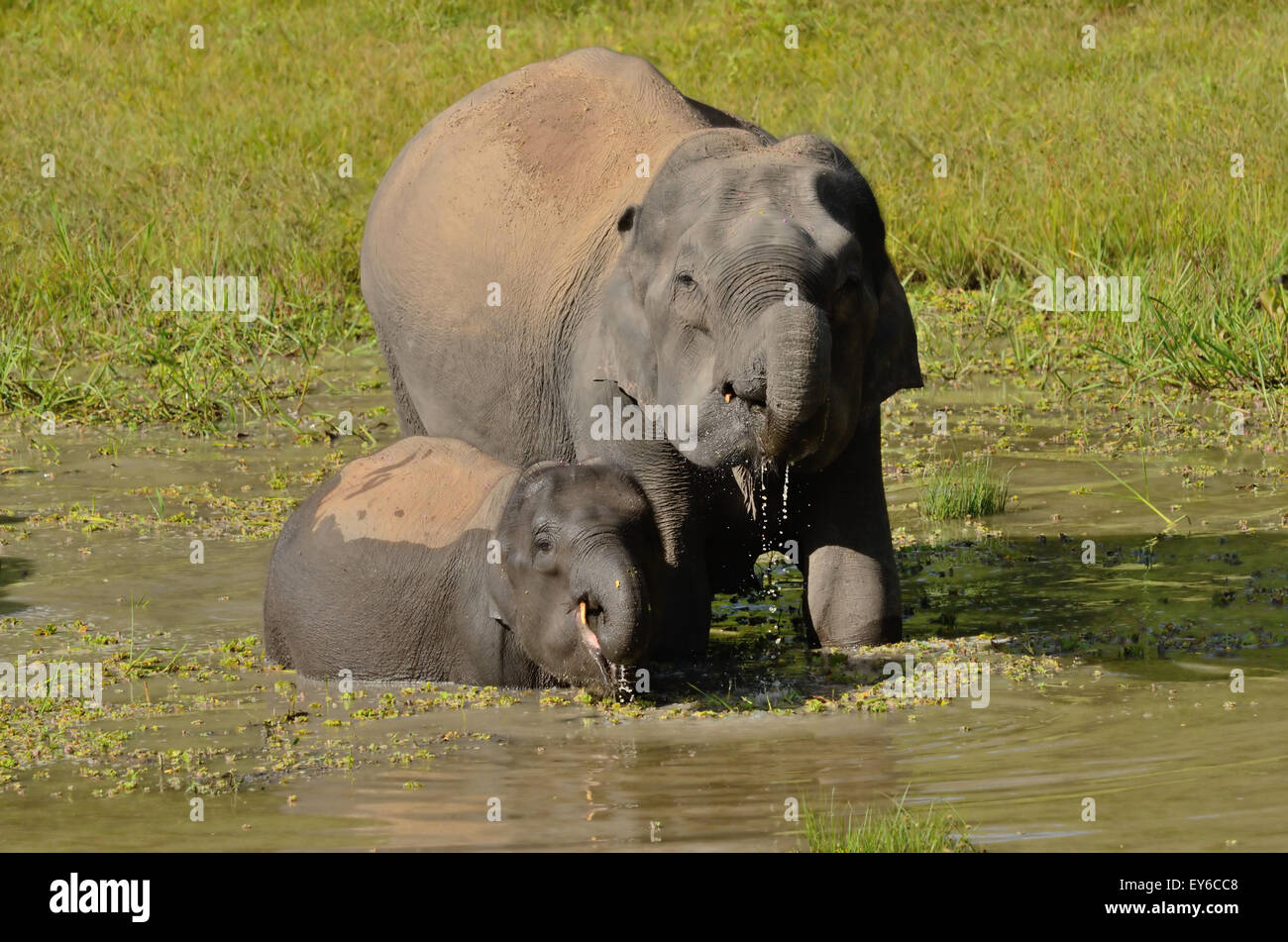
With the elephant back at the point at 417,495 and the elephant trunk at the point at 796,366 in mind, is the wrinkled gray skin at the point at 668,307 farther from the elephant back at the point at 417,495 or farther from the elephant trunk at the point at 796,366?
the elephant back at the point at 417,495

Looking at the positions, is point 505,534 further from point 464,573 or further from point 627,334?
point 627,334

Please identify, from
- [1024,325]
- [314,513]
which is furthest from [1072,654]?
[1024,325]

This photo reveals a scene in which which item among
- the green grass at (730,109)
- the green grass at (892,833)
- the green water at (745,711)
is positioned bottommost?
the green grass at (892,833)

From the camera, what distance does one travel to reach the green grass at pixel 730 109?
11586mm

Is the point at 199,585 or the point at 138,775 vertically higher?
the point at 199,585

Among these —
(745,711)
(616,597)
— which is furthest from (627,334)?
(745,711)

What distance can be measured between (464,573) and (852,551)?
1232 millimetres

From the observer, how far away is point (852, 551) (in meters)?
7.24

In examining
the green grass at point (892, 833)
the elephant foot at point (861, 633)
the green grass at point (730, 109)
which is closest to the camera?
the green grass at point (892, 833)

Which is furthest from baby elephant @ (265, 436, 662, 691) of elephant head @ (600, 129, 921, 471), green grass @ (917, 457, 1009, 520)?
green grass @ (917, 457, 1009, 520)

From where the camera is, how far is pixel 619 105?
7.81 meters

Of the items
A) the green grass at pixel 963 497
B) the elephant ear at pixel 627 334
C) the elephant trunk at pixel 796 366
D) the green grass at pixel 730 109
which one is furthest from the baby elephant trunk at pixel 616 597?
the green grass at pixel 730 109

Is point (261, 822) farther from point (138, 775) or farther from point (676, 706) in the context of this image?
point (676, 706)
